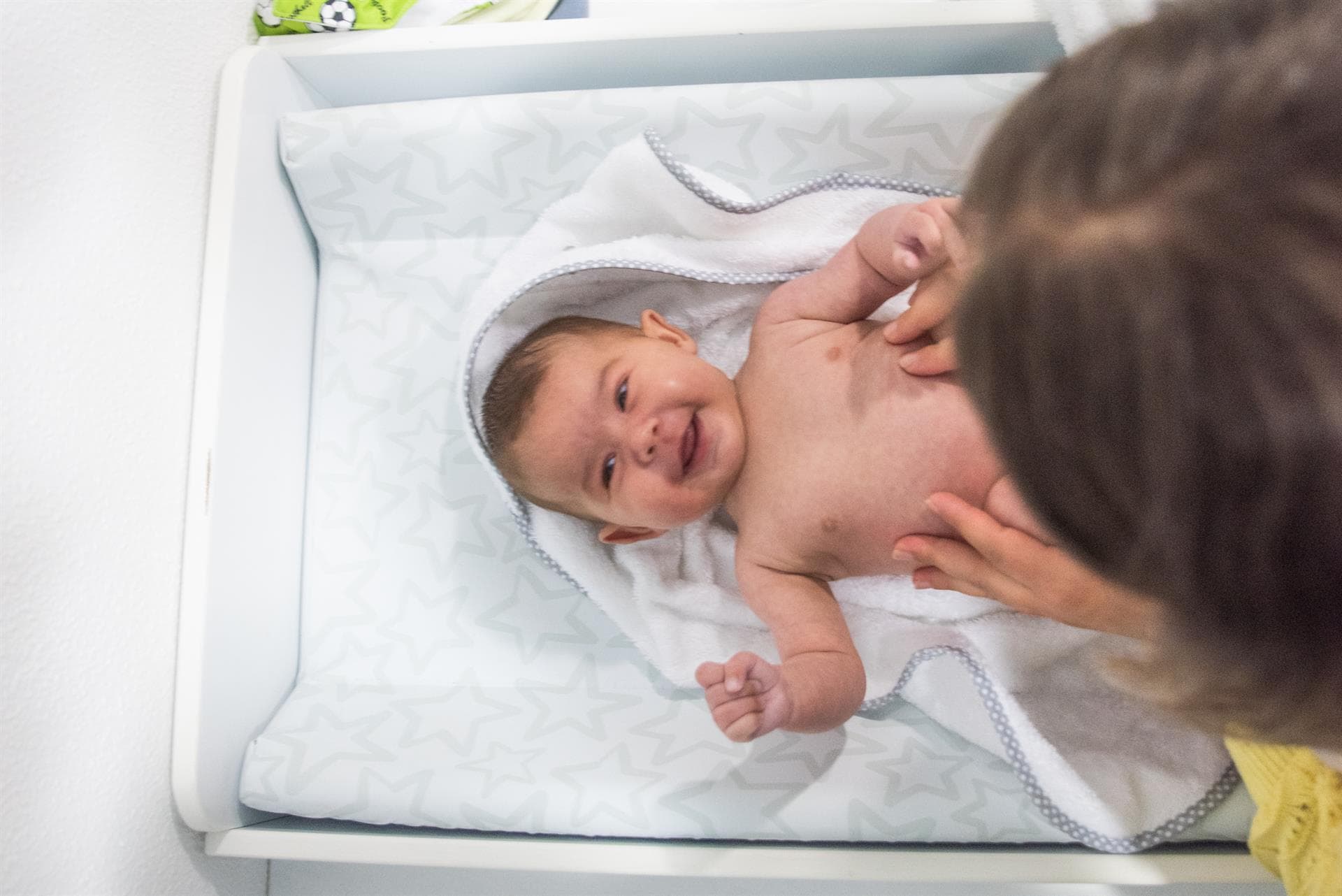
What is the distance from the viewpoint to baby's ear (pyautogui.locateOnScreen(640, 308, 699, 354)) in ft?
3.40

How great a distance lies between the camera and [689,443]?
96 cm

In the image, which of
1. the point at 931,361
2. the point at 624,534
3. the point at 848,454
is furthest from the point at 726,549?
the point at 931,361

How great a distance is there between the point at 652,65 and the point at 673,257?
23 cm

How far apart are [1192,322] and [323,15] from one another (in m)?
1.05

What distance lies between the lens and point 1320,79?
0.35 meters

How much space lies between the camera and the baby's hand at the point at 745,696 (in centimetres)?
83

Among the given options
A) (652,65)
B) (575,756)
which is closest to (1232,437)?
(575,756)

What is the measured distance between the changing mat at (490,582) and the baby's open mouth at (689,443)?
253mm

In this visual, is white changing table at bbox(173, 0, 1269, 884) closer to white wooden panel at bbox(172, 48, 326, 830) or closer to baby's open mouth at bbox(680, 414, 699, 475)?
white wooden panel at bbox(172, 48, 326, 830)

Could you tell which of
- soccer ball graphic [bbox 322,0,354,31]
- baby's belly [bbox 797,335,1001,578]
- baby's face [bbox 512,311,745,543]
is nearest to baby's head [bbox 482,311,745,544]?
baby's face [bbox 512,311,745,543]

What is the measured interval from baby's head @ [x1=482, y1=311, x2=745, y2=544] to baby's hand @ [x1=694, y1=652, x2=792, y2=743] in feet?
0.60

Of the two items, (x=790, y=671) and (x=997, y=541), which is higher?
(x=997, y=541)

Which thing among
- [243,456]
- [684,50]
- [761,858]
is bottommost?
[761,858]

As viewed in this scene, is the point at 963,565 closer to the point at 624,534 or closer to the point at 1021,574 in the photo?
the point at 1021,574
